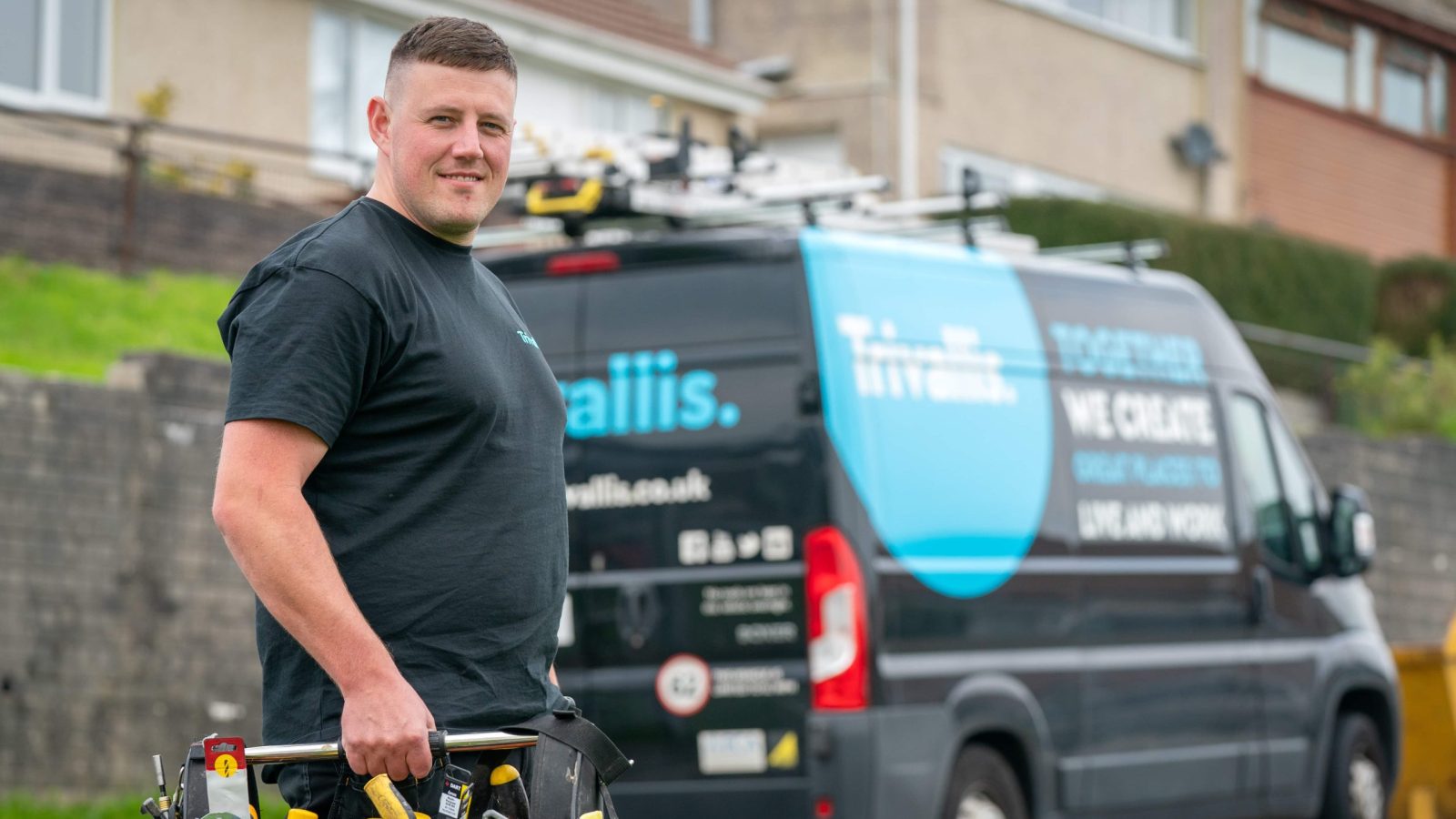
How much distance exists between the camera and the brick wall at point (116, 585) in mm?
10508

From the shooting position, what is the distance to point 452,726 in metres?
3.72

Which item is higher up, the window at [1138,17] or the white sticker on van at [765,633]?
the window at [1138,17]

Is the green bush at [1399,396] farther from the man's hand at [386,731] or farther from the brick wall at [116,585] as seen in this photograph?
the man's hand at [386,731]

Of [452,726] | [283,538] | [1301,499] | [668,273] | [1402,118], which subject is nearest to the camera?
[283,538]

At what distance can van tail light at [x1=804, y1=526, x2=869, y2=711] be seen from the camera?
7883 millimetres

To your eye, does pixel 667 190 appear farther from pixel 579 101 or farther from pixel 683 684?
pixel 579 101

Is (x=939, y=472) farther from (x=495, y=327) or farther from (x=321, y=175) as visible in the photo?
(x=321, y=175)

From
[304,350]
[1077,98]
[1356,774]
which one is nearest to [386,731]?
[304,350]

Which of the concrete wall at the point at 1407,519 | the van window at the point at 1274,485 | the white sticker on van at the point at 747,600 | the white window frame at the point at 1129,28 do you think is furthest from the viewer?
the white window frame at the point at 1129,28

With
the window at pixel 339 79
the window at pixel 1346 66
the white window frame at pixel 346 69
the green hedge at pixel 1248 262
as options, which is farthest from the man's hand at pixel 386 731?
the window at pixel 1346 66

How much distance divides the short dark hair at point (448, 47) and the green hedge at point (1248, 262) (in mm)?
20004

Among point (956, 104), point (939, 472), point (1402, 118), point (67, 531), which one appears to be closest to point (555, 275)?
point (939, 472)

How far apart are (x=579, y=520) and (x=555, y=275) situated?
89cm

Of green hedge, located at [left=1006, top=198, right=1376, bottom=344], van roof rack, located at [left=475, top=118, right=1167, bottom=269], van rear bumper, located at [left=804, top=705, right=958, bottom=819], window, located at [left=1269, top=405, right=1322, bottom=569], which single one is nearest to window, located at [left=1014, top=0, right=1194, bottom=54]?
green hedge, located at [left=1006, top=198, right=1376, bottom=344]
